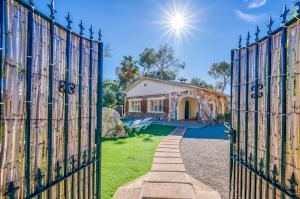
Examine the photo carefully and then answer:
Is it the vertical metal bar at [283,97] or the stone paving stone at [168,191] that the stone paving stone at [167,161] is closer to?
the stone paving stone at [168,191]

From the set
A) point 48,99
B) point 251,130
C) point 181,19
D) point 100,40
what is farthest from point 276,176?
point 181,19

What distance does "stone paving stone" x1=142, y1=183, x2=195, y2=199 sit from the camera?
422 cm

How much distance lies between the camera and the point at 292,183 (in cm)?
209

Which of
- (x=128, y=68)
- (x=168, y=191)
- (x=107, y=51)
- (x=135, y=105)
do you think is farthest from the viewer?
(x=128, y=68)

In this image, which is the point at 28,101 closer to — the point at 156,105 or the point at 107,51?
the point at 156,105

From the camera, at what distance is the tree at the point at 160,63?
48.4 meters

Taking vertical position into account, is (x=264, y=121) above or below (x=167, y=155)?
above

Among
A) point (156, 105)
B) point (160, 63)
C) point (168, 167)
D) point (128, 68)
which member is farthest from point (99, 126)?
point (160, 63)

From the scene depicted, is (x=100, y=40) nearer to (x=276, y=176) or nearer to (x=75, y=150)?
(x=75, y=150)

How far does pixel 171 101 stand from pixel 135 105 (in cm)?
739

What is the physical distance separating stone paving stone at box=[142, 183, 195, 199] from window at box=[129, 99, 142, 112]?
24.4 meters

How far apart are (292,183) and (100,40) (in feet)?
10.9

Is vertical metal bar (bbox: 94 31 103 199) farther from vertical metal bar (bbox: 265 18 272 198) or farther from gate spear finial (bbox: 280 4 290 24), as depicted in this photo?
gate spear finial (bbox: 280 4 290 24)

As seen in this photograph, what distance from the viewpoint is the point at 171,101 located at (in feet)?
80.5
